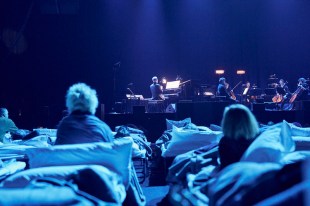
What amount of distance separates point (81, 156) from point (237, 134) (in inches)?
47.6

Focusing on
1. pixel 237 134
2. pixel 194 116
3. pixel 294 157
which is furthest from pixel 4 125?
pixel 294 157

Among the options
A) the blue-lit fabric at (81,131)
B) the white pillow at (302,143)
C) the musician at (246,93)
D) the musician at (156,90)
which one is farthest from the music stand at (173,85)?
the blue-lit fabric at (81,131)

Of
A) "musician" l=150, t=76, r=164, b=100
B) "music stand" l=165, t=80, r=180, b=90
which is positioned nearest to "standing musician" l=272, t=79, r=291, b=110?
"music stand" l=165, t=80, r=180, b=90

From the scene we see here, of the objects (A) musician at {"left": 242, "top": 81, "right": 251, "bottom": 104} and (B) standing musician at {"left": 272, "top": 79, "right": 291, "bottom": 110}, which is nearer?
(B) standing musician at {"left": 272, "top": 79, "right": 291, "bottom": 110}

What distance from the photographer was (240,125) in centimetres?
308

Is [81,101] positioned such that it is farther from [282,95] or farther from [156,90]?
[282,95]

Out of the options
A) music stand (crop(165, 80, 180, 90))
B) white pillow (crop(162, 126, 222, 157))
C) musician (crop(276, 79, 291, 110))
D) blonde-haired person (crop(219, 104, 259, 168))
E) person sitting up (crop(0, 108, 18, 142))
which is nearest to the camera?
blonde-haired person (crop(219, 104, 259, 168))

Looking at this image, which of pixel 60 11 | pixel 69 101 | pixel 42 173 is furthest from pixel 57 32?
pixel 42 173

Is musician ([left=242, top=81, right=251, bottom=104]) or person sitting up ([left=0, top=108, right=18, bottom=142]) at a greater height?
musician ([left=242, top=81, right=251, bottom=104])

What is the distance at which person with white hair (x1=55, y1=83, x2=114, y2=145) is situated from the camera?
3355 millimetres

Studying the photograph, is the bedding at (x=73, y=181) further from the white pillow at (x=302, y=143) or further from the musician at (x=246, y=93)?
the musician at (x=246, y=93)

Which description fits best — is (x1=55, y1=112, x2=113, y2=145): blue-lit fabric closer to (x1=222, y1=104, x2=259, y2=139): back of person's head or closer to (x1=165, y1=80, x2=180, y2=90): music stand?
(x1=222, y1=104, x2=259, y2=139): back of person's head

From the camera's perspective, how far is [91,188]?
2.34m

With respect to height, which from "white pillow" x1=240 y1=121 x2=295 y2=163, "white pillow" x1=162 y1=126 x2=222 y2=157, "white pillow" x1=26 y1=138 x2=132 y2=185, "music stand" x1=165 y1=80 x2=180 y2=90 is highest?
"music stand" x1=165 y1=80 x2=180 y2=90
